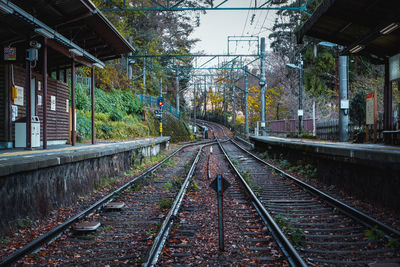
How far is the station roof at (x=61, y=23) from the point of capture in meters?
8.55

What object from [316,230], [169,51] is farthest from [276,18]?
[316,230]

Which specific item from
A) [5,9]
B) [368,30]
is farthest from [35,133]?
[368,30]

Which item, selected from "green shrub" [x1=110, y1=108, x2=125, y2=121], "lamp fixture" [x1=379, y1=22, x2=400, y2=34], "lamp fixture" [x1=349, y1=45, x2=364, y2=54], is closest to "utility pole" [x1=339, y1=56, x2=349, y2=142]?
"lamp fixture" [x1=349, y1=45, x2=364, y2=54]

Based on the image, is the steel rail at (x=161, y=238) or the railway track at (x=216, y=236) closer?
the steel rail at (x=161, y=238)

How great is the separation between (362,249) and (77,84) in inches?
818

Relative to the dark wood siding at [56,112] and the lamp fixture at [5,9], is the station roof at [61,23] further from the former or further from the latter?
the dark wood siding at [56,112]

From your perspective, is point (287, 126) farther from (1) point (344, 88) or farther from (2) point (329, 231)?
(2) point (329, 231)

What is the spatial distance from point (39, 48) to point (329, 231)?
9872 mm

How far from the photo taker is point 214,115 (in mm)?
83125

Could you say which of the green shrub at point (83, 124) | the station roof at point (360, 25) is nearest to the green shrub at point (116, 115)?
the green shrub at point (83, 124)

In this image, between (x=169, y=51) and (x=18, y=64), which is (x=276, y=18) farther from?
(x=18, y=64)

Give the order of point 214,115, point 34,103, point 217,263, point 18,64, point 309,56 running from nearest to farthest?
point 217,263, point 18,64, point 34,103, point 309,56, point 214,115

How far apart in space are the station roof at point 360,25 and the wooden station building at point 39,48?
6764mm

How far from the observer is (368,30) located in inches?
389
